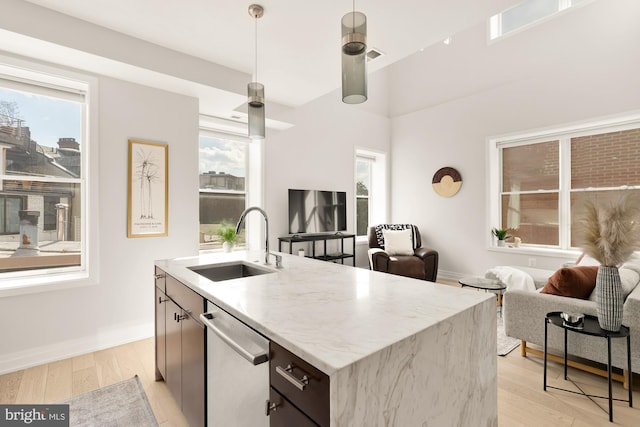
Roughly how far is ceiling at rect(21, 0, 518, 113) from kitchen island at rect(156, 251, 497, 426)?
2.06m

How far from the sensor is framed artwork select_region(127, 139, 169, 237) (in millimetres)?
2984

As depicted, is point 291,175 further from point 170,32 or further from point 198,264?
point 198,264

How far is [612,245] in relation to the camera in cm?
184

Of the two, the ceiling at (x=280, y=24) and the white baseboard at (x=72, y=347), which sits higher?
the ceiling at (x=280, y=24)

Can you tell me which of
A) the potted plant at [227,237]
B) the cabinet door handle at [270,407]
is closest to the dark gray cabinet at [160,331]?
the cabinet door handle at [270,407]

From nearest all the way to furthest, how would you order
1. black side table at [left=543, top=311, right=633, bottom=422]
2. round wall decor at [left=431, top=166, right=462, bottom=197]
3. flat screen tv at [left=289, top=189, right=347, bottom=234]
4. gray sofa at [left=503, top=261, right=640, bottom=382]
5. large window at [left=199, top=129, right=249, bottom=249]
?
black side table at [left=543, top=311, right=633, bottom=422], gray sofa at [left=503, top=261, right=640, bottom=382], large window at [left=199, top=129, right=249, bottom=249], flat screen tv at [left=289, top=189, right=347, bottom=234], round wall decor at [left=431, top=166, right=462, bottom=197]

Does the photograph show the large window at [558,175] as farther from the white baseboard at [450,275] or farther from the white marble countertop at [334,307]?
the white marble countertop at [334,307]

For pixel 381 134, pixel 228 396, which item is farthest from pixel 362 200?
pixel 228 396

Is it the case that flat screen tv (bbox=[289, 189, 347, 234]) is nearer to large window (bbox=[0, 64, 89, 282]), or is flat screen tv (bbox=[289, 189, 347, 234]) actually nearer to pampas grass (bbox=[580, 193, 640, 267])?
large window (bbox=[0, 64, 89, 282])

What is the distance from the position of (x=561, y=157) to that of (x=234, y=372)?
5.01 metres

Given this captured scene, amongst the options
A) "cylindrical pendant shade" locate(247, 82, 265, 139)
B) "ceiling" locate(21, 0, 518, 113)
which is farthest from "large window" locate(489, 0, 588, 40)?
"cylindrical pendant shade" locate(247, 82, 265, 139)

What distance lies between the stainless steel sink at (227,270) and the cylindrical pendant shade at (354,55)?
121cm

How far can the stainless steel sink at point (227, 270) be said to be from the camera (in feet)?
6.61

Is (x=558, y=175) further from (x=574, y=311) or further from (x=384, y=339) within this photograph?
(x=384, y=339)
